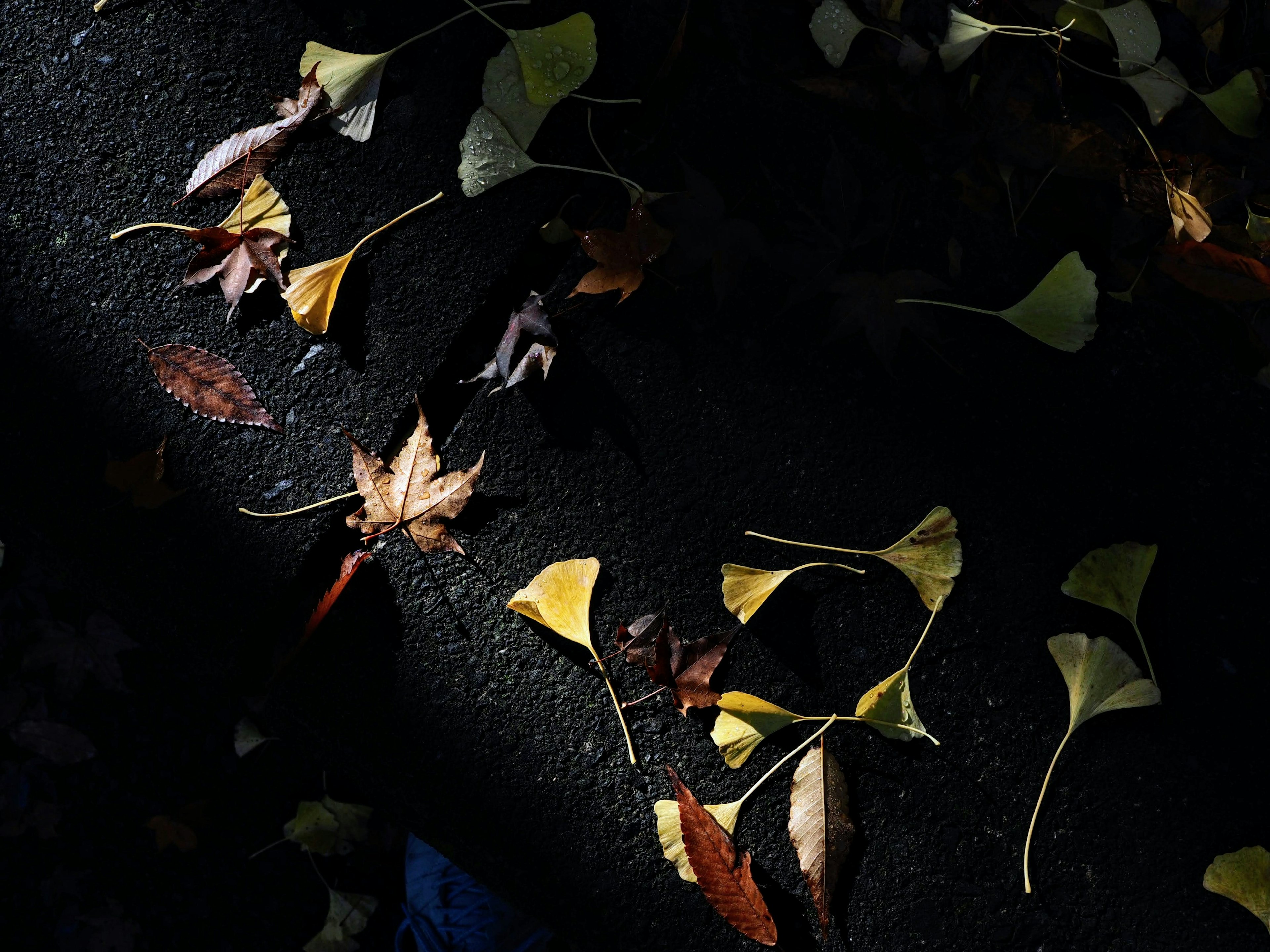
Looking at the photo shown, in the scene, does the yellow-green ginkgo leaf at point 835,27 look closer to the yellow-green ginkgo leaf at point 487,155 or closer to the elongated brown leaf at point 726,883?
the yellow-green ginkgo leaf at point 487,155

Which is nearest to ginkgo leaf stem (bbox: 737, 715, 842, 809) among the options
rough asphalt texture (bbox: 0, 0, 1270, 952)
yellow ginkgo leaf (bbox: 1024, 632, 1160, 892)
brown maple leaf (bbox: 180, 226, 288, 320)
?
rough asphalt texture (bbox: 0, 0, 1270, 952)

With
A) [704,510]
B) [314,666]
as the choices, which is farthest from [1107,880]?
[314,666]

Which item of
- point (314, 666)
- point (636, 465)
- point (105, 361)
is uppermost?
point (105, 361)

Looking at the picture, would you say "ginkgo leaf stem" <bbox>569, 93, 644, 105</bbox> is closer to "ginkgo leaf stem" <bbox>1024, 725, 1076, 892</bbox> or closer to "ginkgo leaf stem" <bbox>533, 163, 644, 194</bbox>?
"ginkgo leaf stem" <bbox>533, 163, 644, 194</bbox>

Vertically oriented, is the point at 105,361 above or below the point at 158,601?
above

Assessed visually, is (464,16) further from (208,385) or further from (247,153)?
(208,385)

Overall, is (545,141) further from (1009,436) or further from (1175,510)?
(1175,510)

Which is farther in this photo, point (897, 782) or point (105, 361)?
point (105, 361)
